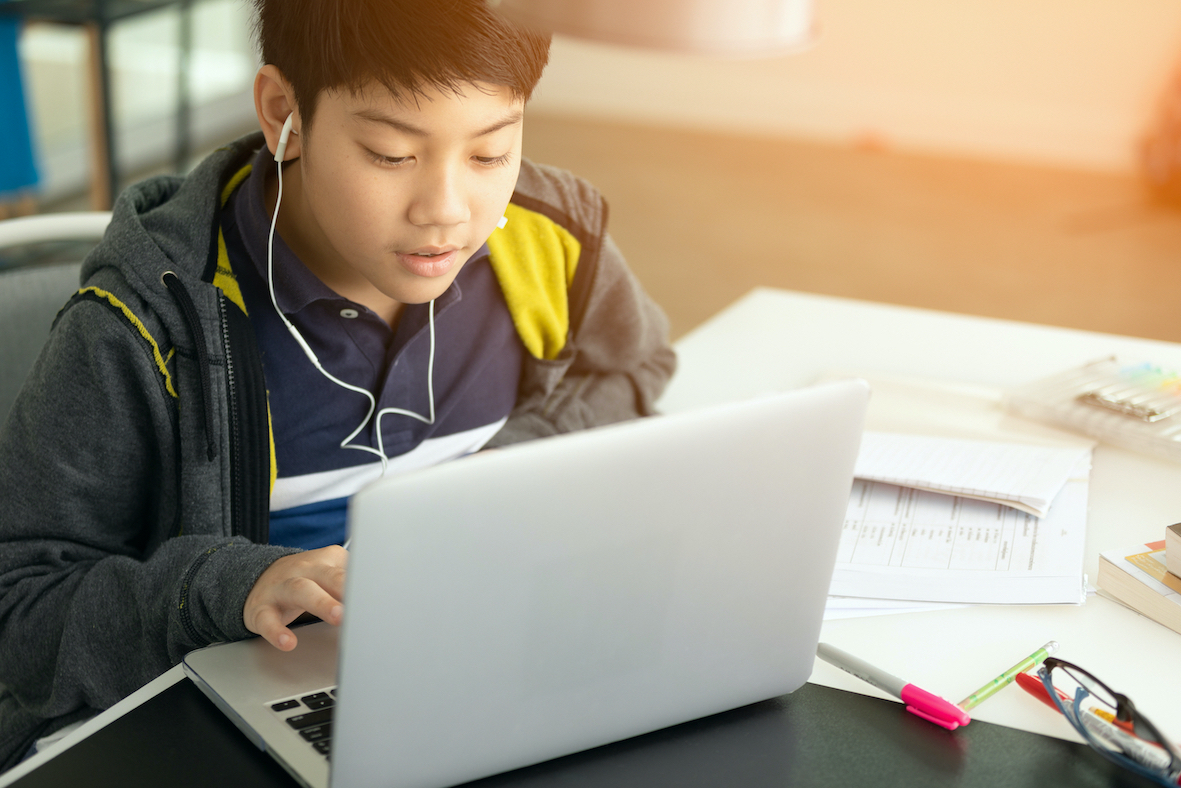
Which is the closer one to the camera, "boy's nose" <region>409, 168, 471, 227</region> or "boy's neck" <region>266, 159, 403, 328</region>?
"boy's nose" <region>409, 168, 471, 227</region>

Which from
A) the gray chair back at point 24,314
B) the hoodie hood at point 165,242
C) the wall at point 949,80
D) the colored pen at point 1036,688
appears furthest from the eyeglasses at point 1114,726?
the wall at point 949,80

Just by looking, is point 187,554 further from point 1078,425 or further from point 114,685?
point 1078,425

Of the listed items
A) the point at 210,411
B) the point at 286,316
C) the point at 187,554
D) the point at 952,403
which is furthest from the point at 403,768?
the point at 952,403

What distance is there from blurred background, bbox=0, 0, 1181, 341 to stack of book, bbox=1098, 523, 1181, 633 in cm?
249

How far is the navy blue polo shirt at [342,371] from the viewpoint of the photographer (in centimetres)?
98

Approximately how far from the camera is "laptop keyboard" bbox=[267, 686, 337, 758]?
0.65m

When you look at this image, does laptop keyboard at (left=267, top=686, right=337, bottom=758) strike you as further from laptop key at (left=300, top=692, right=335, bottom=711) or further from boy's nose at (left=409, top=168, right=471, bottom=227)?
boy's nose at (left=409, top=168, right=471, bottom=227)

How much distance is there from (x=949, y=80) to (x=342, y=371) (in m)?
4.80

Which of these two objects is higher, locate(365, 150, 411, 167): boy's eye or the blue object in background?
the blue object in background

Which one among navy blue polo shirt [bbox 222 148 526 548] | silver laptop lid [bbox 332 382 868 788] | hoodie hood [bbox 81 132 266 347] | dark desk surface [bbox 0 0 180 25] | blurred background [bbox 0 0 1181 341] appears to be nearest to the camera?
silver laptop lid [bbox 332 382 868 788]

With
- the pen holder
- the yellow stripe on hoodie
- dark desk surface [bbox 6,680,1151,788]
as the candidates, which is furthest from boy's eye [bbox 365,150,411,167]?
the pen holder

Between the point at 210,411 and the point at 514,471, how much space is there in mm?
434

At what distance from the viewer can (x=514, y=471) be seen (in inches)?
21.1

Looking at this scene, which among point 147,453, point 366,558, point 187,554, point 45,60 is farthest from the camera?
point 45,60
